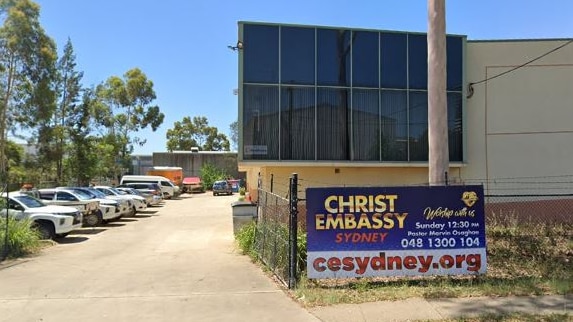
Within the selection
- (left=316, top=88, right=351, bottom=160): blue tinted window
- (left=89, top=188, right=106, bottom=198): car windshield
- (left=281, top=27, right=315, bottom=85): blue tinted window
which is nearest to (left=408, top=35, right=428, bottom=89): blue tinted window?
(left=316, top=88, right=351, bottom=160): blue tinted window

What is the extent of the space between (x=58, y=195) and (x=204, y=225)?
6015mm

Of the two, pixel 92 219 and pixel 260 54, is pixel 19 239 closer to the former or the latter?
pixel 260 54

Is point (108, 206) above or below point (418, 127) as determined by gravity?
below

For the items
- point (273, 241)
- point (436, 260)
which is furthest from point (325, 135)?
point (436, 260)

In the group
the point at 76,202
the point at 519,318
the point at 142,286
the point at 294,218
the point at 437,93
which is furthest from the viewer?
the point at 76,202

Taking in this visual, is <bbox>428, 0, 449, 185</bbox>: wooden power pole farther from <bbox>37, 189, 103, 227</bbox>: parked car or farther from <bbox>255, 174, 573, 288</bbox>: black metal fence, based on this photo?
<bbox>37, 189, 103, 227</bbox>: parked car

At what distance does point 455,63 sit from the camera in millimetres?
18766

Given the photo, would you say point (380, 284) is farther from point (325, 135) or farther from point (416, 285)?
point (325, 135)

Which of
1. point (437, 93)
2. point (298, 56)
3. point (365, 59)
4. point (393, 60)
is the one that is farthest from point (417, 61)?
point (437, 93)

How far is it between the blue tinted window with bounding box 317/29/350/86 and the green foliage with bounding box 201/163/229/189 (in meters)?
48.5

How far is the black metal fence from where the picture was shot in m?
8.93

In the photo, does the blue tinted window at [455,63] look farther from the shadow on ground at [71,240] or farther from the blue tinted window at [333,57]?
the shadow on ground at [71,240]

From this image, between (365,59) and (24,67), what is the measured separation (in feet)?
82.3

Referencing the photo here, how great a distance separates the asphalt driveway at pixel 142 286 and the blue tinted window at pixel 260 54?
5.26 m
